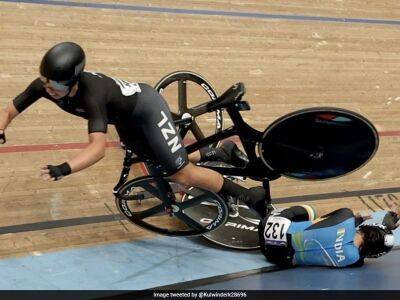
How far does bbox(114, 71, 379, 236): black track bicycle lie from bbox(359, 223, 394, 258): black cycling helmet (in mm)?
401

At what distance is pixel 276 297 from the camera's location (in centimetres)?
267

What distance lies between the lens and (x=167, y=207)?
3178 millimetres

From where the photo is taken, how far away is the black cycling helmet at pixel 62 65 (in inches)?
96.7

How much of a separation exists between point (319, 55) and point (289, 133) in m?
2.29

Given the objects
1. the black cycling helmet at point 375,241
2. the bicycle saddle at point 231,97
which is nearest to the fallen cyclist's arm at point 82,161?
the bicycle saddle at point 231,97

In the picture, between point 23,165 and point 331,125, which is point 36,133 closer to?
point 23,165

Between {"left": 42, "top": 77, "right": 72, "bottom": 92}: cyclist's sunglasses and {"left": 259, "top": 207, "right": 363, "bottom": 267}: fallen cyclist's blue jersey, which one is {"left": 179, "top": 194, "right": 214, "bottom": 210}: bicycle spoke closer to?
{"left": 259, "top": 207, "right": 363, "bottom": 267}: fallen cyclist's blue jersey

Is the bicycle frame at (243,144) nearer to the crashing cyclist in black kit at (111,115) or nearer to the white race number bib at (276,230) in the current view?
the crashing cyclist in black kit at (111,115)

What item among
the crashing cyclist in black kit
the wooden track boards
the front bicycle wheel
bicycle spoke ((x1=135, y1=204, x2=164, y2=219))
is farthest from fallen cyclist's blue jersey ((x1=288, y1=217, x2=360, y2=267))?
the wooden track boards

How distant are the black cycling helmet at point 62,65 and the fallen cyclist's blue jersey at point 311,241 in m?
1.32

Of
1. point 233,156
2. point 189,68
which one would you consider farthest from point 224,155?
point 189,68

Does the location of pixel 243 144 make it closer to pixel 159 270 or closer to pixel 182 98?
pixel 182 98

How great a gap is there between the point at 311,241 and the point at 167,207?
2.59ft

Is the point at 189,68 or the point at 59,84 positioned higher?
the point at 59,84
